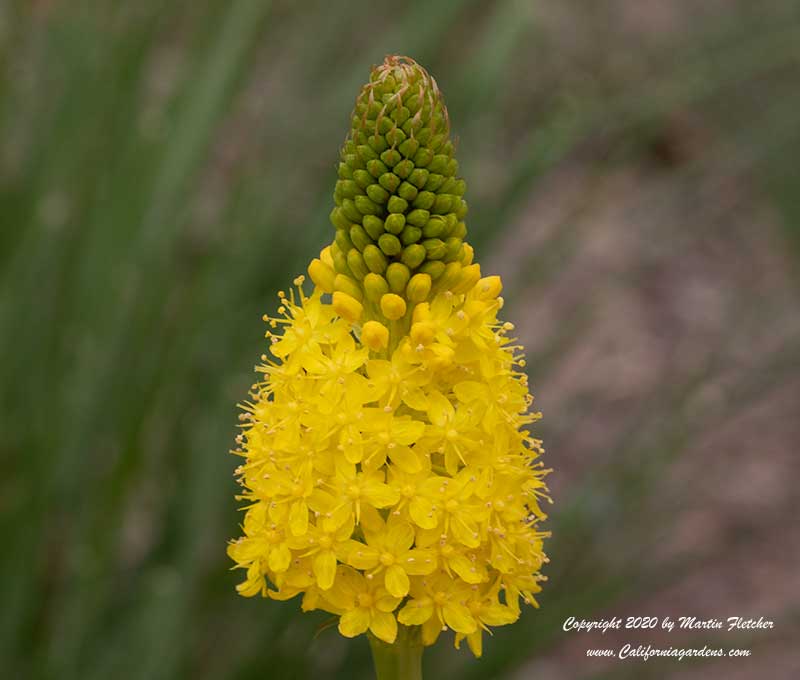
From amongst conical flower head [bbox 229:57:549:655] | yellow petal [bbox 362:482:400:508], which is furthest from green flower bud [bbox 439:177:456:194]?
yellow petal [bbox 362:482:400:508]

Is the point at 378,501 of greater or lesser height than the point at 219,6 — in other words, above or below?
below

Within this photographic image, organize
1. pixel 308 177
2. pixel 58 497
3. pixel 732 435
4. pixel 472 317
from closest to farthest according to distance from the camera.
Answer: pixel 472 317 < pixel 58 497 < pixel 308 177 < pixel 732 435

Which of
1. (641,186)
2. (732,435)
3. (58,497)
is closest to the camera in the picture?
(58,497)

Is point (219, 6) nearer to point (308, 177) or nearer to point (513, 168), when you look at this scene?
point (513, 168)

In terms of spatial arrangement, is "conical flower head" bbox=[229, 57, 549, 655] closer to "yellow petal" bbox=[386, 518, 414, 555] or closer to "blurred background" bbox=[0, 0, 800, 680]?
"yellow petal" bbox=[386, 518, 414, 555]

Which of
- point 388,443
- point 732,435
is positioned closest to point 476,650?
point 388,443

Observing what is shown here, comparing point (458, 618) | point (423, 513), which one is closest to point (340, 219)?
point (423, 513)
